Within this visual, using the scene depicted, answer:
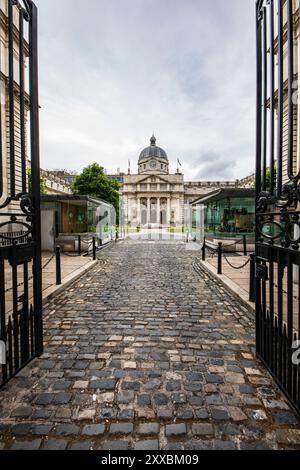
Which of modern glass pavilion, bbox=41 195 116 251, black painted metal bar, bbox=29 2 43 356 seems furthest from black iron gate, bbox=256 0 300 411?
modern glass pavilion, bbox=41 195 116 251

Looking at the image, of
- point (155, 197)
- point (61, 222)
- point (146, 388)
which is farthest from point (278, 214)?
point (155, 197)

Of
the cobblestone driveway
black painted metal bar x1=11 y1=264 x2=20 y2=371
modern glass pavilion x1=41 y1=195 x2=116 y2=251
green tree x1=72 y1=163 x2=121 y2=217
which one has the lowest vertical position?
the cobblestone driveway

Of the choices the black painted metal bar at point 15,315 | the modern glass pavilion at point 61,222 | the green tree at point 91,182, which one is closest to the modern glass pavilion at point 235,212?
the modern glass pavilion at point 61,222

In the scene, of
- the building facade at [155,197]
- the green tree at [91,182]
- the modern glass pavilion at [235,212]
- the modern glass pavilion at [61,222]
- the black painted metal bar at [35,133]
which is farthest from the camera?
the building facade at [155,197]

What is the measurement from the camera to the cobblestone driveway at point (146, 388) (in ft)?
6.72

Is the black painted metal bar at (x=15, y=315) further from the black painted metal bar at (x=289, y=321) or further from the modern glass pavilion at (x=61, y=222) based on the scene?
the modern glass pavilion at (x=61, y=222)

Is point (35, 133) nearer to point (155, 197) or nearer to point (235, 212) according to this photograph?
point (235, 212)

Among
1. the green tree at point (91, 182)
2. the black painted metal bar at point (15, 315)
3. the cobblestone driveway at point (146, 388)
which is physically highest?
the green tree at point (91, 182)

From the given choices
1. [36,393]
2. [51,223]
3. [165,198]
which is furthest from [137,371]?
[165,198]

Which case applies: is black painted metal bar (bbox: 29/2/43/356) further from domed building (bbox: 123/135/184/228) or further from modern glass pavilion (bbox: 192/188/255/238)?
domed building (bbox: 123/135/184/228)

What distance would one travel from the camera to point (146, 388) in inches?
→ 105

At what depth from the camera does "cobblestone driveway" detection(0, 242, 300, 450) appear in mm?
2047

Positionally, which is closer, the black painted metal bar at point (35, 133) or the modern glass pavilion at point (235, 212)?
the black painted metal bar at point (35, 133)

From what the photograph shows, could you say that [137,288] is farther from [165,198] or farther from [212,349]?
[165,198]
